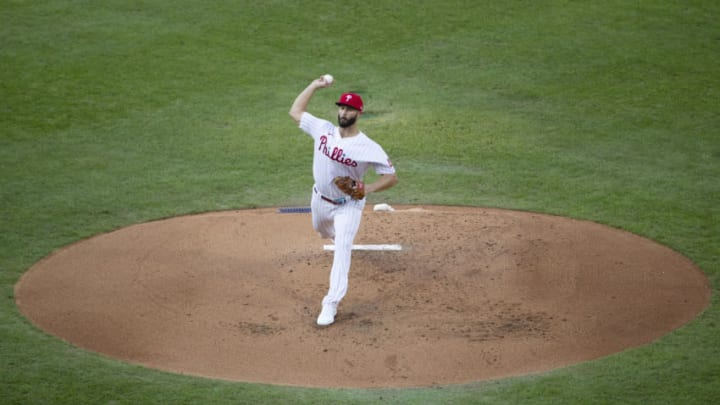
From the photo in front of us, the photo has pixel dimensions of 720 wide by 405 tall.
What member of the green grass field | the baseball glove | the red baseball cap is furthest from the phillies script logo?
the green grass field

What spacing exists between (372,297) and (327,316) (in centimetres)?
69

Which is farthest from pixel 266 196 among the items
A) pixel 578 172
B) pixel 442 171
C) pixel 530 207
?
pixel 578 172

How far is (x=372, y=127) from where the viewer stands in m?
13.8

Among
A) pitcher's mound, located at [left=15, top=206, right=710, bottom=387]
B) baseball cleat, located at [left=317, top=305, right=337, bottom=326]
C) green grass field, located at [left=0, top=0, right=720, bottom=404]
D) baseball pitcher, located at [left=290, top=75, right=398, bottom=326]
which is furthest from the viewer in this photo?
baseball pitcher, located at [left=290, top=75, right=398, bottom=326]

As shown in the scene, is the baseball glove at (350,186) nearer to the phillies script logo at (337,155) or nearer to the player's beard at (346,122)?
the phillies script logo at (337,155)

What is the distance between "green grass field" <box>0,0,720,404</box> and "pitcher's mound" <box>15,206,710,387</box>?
29 cm

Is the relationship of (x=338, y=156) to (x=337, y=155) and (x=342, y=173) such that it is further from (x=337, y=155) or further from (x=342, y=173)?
(x=342, y=173)

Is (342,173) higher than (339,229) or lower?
higher

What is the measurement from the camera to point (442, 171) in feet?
40.7

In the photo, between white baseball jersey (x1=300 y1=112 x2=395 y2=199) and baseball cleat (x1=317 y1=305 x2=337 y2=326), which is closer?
baseball cleat (x1=317 y1=305 x2=337 y2=326)

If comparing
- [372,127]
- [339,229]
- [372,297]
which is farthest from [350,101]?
[372,127]

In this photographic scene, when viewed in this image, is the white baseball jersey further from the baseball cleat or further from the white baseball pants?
the baseball cleat

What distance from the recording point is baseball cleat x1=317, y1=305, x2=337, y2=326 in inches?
322

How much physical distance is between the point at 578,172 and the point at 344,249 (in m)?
4.91
